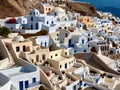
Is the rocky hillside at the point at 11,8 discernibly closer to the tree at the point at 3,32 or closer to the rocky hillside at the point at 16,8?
the rocky hillside at the point at 16,8

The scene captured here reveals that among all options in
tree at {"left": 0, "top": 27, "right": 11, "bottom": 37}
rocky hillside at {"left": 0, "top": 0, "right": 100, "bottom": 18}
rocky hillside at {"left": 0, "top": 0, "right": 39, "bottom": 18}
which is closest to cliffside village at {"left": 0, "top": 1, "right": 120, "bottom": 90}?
tree at {"left": 0, "top": 27, "right": 11, "bottom": 37}

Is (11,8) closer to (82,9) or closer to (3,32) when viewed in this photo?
(3,32)

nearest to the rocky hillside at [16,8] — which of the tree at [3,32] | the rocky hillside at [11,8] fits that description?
the rocky hillside at [11,8]

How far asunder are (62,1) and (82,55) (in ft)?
234

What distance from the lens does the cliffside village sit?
33903mm

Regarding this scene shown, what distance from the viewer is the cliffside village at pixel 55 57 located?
3390 centimetres

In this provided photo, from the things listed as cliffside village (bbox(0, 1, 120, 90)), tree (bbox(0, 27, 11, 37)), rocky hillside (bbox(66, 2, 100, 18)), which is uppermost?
tree (bbox(0, 27, 11, 37))

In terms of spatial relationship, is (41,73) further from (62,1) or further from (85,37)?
(62,1)

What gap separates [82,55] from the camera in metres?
52.1

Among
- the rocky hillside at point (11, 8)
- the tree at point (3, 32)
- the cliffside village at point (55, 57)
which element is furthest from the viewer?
the rocky hillside at point (11, 8)

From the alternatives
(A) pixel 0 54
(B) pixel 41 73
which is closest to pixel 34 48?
(A) pixel 0 54

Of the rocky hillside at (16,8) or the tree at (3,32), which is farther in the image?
the rocky hillside at (16,8)

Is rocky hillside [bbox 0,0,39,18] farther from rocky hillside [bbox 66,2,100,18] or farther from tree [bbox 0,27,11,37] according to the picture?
tree [bbox 0,27,11,37]

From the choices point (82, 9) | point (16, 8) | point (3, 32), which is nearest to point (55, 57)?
point (3, 32)
